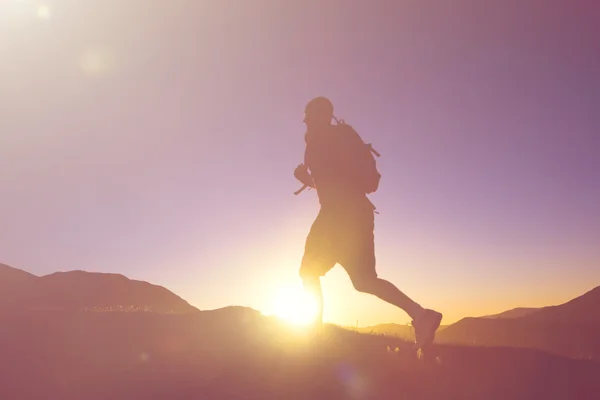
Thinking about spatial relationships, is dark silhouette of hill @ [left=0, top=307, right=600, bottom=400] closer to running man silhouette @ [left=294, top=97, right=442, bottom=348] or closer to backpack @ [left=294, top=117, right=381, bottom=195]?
running man silhouette @ [left=294, top=97, right=442, bottom=348]

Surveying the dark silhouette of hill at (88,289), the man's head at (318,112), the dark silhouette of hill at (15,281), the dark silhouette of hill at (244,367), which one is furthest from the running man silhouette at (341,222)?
the dark silhouette of hill at (15,281)

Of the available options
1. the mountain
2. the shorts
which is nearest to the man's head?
the shorts

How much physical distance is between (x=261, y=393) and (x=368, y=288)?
228cm

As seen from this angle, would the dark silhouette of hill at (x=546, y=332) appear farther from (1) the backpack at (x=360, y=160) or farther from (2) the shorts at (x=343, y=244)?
(1) the backpack at (x=360, y=160)

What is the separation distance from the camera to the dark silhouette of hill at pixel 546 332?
351 inches

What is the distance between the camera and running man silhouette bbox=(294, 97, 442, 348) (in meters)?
6.36

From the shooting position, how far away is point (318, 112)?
698 centimetres

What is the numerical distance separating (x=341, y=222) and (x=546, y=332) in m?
13.0

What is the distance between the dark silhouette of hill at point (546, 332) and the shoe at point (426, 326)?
2.63 m

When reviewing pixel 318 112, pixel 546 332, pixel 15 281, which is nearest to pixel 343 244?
pixel 318 112

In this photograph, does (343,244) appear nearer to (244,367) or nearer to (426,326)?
(426,326)

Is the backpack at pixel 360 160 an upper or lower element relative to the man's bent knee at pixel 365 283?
upper

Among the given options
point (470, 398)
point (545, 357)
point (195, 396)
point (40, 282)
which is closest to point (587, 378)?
point (545, 357)

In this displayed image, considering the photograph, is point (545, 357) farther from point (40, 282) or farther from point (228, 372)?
point (40, 282)
